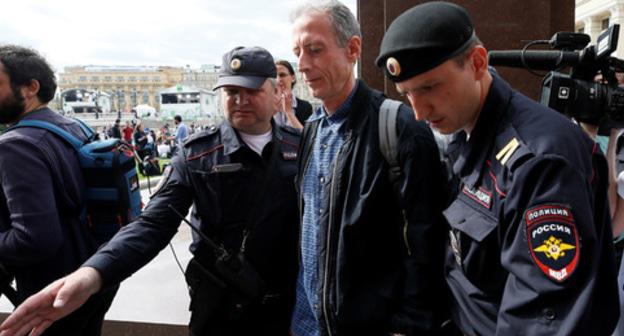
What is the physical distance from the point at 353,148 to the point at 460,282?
0.56 metres

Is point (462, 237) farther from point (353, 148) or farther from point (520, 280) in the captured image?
point (353, 148)

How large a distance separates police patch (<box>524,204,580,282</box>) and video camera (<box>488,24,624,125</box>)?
99 cm

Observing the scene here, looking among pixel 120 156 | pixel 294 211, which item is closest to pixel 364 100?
pixel 294 211

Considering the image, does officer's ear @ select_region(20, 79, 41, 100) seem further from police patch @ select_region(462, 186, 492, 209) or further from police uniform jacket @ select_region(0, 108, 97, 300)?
police patch @ select_region(462, 186, 492, 209)

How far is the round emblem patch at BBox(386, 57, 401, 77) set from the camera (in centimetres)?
131

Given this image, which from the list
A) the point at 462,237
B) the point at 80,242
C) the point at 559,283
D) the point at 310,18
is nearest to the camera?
the point at 559,283

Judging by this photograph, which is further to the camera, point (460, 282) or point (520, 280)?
point (460, 282)

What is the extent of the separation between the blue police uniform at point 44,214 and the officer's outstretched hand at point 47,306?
59 centimetres

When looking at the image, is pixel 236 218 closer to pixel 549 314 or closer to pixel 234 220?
pixel 234 220

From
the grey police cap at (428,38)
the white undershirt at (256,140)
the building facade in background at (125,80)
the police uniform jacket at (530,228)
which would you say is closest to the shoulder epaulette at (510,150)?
the police uniform jacket at (530,228)

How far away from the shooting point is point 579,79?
192cm

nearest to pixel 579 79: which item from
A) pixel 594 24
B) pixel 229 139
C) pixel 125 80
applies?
pixel 229 139

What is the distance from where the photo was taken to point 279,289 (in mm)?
1982

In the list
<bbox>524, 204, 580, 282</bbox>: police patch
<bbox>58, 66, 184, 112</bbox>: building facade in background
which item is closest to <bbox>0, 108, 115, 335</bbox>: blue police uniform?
<bbox>524, 204, 580, 282</bbox>: police patch
